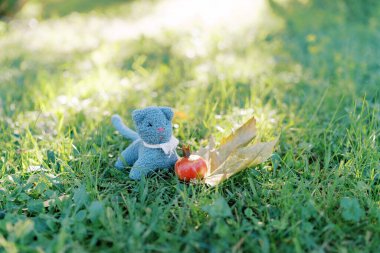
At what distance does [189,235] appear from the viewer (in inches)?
69.7

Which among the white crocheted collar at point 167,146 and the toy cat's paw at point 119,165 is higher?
the white crocheted collar at point 167,146

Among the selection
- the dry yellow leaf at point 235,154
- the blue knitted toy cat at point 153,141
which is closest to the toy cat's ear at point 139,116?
the blue knitted toy cat at point 153,141

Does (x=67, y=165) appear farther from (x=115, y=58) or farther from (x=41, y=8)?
(x=41, y=8)

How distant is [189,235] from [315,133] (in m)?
1.27

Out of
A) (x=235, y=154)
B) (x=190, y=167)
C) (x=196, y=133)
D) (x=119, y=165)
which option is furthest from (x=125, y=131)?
(x=235, y=154)

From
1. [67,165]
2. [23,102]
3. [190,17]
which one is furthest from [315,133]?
[190,17]

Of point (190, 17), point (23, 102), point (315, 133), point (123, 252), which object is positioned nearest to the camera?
point (123, 252)

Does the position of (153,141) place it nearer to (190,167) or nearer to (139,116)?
(139,116)

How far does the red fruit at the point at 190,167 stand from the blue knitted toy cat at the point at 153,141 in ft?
0.37

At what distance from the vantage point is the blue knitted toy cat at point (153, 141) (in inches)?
86.3

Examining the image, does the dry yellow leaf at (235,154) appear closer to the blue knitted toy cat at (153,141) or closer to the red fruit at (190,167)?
the red fruit at (190,167)

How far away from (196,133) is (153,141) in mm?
603

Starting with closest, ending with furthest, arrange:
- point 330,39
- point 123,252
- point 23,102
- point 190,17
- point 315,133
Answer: point 123,252 → point 315,133 → point 23,102 → point 330,39 → point 190,17

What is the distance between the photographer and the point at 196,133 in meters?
2.78
